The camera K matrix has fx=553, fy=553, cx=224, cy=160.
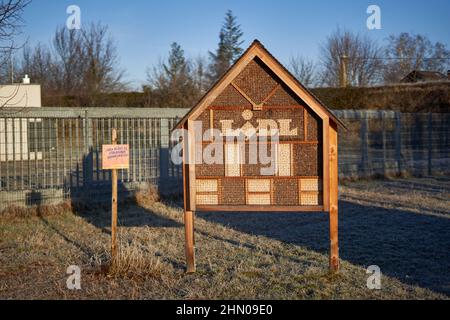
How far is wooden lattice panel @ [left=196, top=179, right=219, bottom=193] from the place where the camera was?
7.97 m

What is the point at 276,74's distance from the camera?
7.71 metres

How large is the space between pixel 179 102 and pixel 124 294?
32.5m

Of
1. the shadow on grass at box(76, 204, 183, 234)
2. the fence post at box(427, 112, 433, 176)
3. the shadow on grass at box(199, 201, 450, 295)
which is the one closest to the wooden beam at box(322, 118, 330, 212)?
the shadow on grass at box(199, 201, 450, 295)

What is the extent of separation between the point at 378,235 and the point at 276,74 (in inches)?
174

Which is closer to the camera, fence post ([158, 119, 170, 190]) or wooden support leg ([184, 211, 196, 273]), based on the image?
wooden support leg ([184, 211, 196, 273])

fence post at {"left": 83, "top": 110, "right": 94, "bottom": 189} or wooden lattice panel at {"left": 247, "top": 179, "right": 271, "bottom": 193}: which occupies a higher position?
fence post at {"left": 83, "top": 110, "right": 94, "bottom": 189}

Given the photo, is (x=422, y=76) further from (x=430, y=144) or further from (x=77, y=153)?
(x=77, y=153)

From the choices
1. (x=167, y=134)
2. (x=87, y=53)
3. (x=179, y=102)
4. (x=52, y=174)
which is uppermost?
(x=87, y=53)

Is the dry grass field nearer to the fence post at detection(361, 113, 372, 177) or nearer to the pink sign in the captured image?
the pink sign

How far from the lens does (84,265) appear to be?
28.0ft

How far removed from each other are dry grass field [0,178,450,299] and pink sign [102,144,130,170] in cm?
128

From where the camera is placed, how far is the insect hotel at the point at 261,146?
773 centimetres

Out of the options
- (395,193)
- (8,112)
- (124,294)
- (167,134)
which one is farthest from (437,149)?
(124,294)

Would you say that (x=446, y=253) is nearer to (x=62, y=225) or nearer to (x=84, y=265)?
(x=84, y=265)
